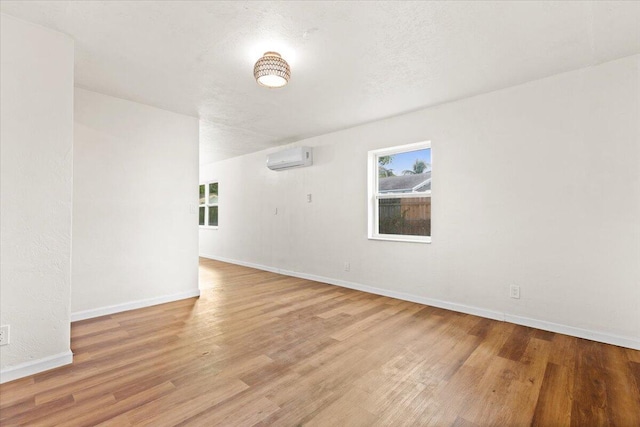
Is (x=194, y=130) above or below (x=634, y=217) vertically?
above

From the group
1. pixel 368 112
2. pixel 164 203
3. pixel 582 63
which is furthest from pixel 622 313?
pixel 164 203

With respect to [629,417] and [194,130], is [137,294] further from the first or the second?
[629,417]

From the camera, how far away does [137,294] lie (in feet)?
11.3

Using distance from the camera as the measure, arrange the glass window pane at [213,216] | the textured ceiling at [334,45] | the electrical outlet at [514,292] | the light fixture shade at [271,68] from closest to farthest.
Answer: the textured ceiling at [334,45] → the light fixture shade at [271,68] → the electrical outlet at [514,292] → the glass window pane at [213,216]

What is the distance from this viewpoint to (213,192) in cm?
727

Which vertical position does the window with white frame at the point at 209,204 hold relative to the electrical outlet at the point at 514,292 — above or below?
above

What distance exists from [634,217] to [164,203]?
4.76 meters

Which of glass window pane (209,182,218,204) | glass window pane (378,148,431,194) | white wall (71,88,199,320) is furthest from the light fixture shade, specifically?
glass window pane (209,182,218,204)

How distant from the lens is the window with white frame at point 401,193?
12.3 feet

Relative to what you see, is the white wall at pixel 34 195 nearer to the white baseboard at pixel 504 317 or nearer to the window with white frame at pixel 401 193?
the white baseboard at pixel 504 317

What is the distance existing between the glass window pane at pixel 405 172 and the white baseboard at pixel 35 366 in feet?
12.3

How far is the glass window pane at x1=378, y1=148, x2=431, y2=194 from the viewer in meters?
3.78

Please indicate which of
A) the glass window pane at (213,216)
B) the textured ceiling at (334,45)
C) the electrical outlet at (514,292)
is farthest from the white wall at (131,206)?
the electrical outlet at (514,292)

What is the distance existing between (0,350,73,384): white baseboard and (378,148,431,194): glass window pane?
147 inches
